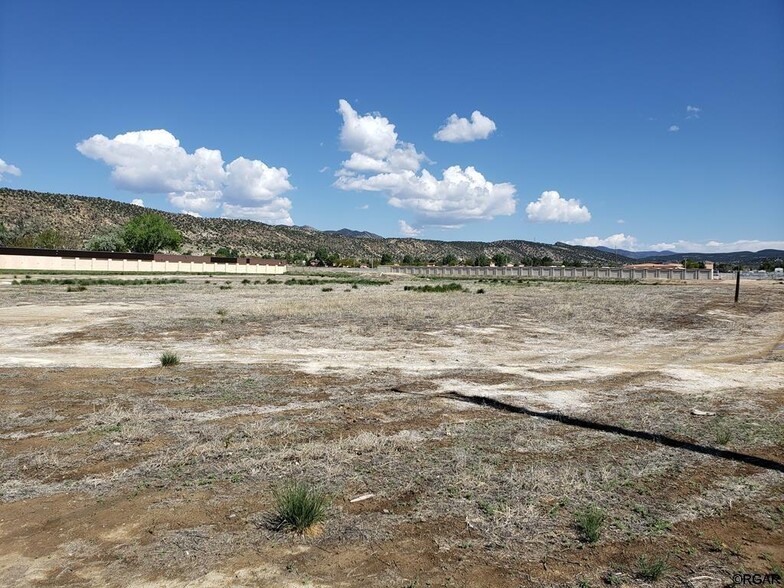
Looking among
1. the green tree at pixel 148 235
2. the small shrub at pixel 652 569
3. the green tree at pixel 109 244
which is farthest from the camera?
the green tree at pixel 148 235

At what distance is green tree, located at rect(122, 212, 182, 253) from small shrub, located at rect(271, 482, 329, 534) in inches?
4701

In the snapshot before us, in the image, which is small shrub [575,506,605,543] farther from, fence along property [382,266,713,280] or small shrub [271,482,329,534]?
fence along property [382,266,713,280]

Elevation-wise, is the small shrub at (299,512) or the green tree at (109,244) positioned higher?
the green tree at (109,244)

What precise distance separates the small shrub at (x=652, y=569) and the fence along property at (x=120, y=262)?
316 feet

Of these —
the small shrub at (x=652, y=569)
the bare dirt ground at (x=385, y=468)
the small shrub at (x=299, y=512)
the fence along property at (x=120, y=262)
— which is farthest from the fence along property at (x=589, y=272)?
the small shrub at (x=299, y=512)

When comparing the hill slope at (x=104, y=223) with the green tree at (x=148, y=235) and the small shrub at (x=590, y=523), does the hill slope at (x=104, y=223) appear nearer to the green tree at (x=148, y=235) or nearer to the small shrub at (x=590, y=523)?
the green tree at (x=148, y=235)

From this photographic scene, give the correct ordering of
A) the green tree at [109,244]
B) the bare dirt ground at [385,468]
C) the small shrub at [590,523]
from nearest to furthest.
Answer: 1. the bare dirt ground at [385,468]
2. the small shrub at [590,523]
3. the green tree at [109,244]

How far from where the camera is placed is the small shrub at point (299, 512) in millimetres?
5480

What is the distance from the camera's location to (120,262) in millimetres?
93938

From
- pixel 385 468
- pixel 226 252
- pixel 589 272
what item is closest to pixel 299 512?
pixel 385 468

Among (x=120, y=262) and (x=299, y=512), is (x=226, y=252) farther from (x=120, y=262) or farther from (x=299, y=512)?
(x=299, y=512)

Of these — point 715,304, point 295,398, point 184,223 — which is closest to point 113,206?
point 184,223

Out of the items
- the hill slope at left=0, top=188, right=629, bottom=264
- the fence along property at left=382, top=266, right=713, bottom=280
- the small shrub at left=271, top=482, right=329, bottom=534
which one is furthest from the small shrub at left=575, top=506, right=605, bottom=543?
the hill slope at left=0, top=188, right=629, bottom=264

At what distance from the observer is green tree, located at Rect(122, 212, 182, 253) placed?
375ft
